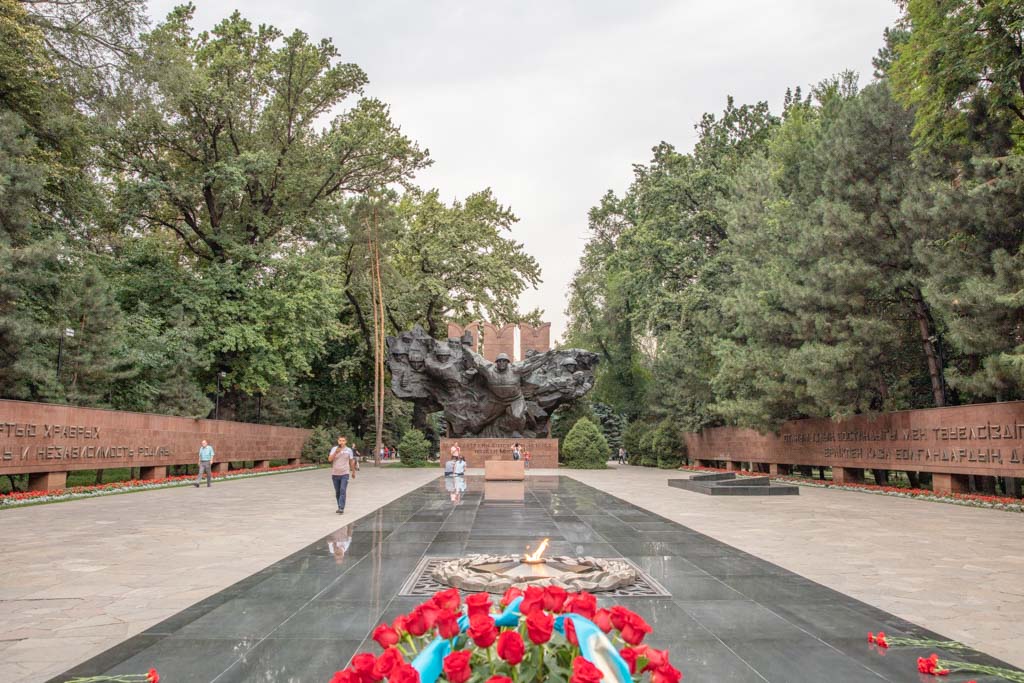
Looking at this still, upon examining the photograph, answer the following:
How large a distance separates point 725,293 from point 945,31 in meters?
14.5

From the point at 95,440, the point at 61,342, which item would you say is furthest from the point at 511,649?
the point at 61,342

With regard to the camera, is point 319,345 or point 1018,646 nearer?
point 1018,646

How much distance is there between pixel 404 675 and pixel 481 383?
3259 centimetres

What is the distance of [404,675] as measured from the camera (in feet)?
5.32

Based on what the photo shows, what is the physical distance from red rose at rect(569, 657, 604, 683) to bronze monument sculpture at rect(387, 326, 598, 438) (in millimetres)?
31006

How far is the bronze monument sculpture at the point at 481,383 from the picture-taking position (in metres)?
33.6

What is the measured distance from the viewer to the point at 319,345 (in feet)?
94.5

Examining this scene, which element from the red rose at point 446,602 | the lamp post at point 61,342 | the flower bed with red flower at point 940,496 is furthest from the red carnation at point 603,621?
the lamp post at point 61,342

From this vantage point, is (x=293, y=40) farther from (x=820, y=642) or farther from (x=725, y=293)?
(x=820, y=642)

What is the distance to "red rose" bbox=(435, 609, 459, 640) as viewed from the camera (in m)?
1.97

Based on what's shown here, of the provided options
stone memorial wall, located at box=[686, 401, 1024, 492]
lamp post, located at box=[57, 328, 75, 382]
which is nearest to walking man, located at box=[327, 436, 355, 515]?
lamp post, located at box=[57, 328, 75, 382]

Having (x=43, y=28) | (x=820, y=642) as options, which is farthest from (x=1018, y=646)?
(x=43, y=28)

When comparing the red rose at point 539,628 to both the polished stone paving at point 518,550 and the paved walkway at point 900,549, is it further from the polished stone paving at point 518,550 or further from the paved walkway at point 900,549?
the paved walkway at point 900,549

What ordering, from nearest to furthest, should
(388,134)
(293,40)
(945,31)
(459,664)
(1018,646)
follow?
(459,664), (1018,646), (945,31), (293,40), (388,134)
